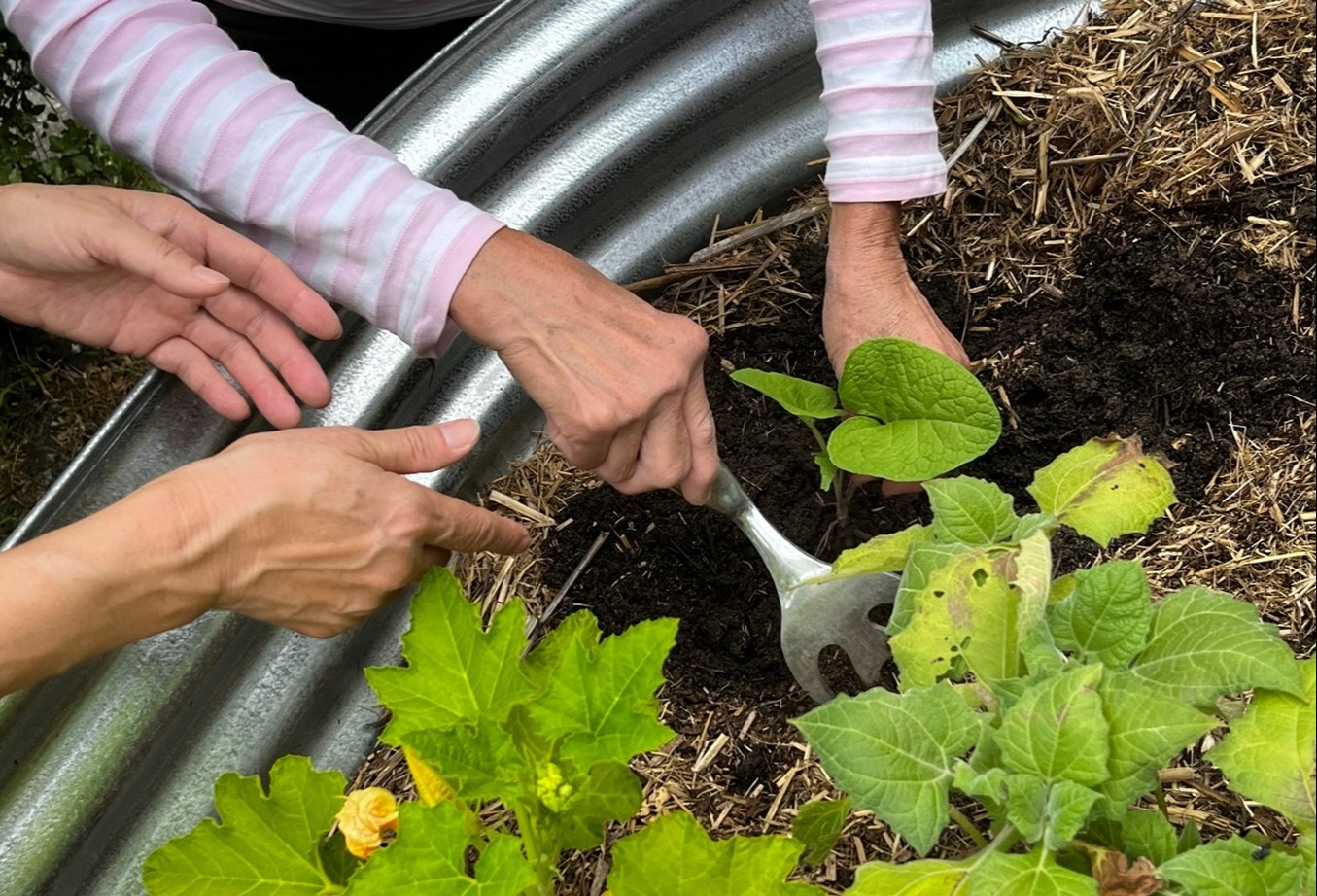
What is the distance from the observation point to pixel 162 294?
0.97 m

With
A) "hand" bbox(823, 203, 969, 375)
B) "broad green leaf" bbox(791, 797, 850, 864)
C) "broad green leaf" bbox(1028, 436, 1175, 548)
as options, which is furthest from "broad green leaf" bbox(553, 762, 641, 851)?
"hand" bbox(823, 203, 969, 375)

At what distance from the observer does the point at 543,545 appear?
1.08 metres

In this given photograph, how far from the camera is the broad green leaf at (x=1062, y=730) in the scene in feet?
1.75

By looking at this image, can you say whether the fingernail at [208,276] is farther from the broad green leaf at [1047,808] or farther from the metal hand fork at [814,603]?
the broad green leaf at [1047,808]

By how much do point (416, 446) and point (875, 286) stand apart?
0.40 meters

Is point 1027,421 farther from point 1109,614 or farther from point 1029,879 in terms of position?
point 1029,879

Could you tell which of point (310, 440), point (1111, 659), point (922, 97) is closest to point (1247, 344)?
point (922, 97)

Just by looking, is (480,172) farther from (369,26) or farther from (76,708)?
(76,708)

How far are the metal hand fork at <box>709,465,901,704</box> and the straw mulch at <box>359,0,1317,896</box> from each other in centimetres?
10

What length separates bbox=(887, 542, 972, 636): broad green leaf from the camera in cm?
66

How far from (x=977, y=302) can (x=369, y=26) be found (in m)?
0.77

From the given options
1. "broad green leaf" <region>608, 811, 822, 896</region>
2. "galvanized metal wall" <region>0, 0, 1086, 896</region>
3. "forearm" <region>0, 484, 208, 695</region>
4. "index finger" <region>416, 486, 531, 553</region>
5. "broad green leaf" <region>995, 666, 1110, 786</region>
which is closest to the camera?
"broad green leaf" <region>995, 666, 1110, 786</region>

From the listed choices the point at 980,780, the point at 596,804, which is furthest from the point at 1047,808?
the point at 596,804

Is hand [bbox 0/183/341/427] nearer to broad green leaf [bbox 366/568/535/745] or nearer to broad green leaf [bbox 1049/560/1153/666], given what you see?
broad green leaf [bbox 366/568/535/745]
